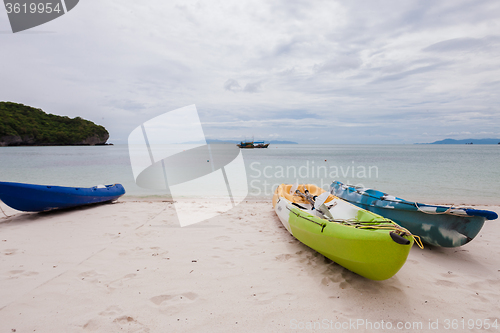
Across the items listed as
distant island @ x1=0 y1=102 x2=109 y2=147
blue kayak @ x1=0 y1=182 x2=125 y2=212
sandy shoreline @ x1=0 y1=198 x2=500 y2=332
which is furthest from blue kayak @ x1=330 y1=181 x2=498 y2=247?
distant island @ x1=0 y1=102 x2=109 y2=147

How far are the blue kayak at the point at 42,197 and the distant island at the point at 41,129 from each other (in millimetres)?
81716

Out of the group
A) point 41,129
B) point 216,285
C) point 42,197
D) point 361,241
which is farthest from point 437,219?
point 41,129

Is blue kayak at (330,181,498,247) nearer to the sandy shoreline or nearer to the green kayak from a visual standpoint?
the sandy shoreline

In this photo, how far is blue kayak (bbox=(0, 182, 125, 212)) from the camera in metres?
5.70

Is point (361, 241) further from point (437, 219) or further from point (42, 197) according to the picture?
point (42, 197)

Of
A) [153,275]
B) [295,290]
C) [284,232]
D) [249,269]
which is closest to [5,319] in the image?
[153,275]

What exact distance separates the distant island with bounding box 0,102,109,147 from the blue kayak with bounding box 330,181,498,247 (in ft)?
293

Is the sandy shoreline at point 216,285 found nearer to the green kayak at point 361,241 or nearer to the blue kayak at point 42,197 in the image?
the green kayak at point 361,241

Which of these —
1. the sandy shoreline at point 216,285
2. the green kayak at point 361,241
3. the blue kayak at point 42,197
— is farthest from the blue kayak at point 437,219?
the blue kayak at point 42,197

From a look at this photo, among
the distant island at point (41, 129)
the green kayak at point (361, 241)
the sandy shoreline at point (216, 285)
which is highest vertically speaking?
the distant island at point (41, 129)

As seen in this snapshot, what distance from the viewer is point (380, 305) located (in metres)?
2.81

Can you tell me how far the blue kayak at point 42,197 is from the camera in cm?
570

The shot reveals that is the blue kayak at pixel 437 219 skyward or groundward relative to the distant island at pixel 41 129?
groundward

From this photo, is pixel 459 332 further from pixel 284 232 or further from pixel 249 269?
pixel 284 232
